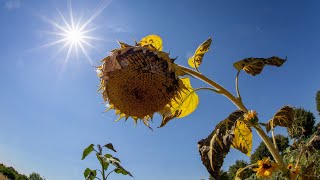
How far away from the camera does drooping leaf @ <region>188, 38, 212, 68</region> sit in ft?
8.56

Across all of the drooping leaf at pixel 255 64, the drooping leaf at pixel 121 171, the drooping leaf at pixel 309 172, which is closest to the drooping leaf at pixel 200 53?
the drooping leaf at pixel 255 64

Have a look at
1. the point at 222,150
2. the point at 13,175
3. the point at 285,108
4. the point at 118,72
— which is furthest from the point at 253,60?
the point at 13,175

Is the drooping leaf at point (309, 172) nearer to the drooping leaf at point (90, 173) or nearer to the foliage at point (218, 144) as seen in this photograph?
the foliage at point (218, 144)

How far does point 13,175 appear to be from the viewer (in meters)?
46.4

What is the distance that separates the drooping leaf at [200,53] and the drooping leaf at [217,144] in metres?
0.60

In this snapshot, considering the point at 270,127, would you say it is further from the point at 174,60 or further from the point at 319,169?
the point at 319,169

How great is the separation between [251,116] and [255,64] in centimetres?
40

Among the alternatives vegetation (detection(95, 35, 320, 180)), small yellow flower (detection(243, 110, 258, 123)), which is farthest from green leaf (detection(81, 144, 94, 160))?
small yellow flower (detection(243, 110, 258, 123))

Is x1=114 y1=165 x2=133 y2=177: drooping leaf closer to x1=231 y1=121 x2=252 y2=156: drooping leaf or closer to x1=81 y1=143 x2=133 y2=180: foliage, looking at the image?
x1=81 y1=143 x2=133 y2=180: foliage

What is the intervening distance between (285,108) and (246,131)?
331mm

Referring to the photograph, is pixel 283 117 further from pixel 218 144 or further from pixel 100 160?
pixel 100 160

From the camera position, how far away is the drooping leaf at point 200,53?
8.56 ft

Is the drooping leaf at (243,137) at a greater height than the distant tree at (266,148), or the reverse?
the distant tree at (266,148)

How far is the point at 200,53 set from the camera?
2637 mm
